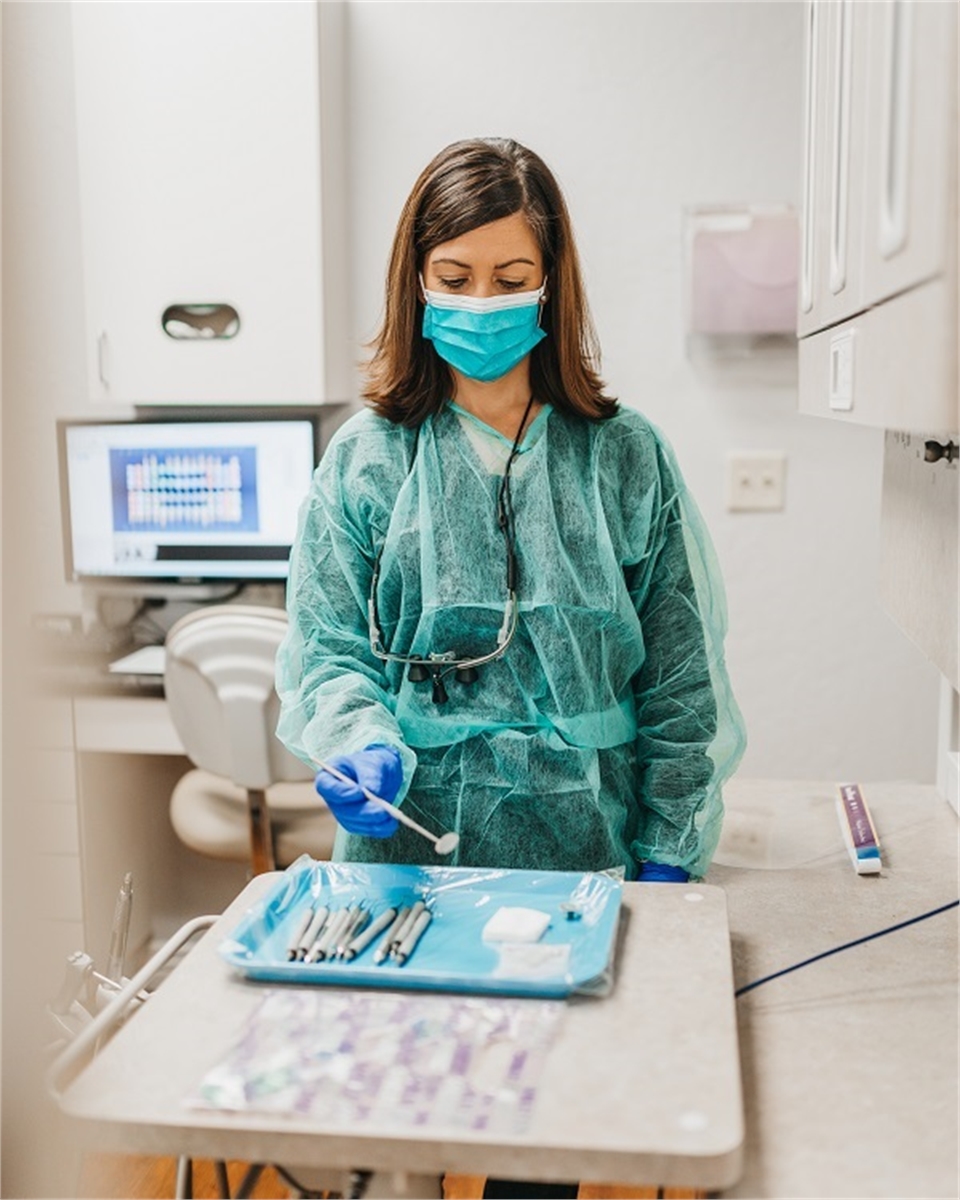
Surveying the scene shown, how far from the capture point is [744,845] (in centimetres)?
137

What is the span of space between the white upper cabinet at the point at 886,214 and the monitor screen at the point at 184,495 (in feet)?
5.19

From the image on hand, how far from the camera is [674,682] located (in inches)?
52.7

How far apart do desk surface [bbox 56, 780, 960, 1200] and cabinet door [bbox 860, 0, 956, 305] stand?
0.51 meters

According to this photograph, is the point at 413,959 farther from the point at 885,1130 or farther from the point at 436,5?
the point at 436,5

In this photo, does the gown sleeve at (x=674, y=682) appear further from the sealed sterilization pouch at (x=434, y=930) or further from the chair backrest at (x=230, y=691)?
the chair backrest at (x=230, y=691)

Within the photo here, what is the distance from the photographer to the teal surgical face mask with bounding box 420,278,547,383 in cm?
129

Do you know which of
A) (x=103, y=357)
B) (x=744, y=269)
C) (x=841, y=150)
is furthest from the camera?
(x=103, y=357)

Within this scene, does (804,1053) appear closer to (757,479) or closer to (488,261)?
(488,261)

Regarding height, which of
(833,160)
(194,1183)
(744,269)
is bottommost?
(194,1183)

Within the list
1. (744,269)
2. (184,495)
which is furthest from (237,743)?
(744,269)

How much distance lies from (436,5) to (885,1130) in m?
2.26

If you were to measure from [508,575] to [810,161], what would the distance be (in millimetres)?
491

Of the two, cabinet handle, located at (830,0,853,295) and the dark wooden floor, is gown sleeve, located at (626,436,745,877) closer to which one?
cabinet handle, located at (830,0,853,295)

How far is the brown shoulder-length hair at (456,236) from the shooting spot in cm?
126
